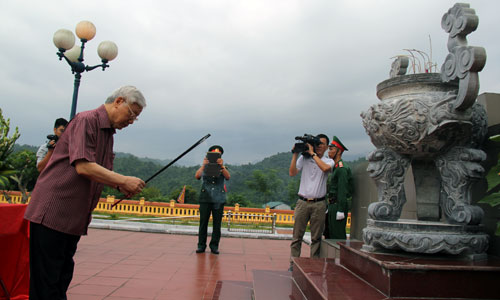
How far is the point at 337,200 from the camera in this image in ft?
14.0

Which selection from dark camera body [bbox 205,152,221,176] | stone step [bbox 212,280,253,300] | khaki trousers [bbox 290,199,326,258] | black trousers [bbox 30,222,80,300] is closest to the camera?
black trousers [bbox 30,222,80,300]

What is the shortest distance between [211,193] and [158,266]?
1376mm

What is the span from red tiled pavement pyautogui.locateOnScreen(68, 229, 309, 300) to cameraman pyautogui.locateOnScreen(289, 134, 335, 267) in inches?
27.2

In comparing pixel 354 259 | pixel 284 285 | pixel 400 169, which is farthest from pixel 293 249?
pixel 400 169

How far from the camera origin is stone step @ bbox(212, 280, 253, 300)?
2823 mm

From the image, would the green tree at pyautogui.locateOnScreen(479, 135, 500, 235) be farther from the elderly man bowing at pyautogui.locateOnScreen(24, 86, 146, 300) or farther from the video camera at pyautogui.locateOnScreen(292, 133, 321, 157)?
the video camera at pyautogui.locateOnScreen(292, 133, 321, 157)

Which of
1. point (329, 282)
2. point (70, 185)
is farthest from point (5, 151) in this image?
point (329, 282)

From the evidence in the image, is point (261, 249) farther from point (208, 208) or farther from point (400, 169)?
point (400, 169)

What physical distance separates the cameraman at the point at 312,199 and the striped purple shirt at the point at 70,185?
2.41 m

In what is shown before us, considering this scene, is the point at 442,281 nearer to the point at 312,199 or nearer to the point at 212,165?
the point at 312,199

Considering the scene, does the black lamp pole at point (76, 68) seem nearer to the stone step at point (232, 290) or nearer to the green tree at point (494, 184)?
the stone step at point (232, 290)

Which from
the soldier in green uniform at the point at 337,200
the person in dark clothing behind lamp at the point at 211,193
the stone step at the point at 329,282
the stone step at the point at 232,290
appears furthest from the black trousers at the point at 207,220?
the stone step at the point at 329,282

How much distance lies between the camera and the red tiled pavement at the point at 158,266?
9.68 feet

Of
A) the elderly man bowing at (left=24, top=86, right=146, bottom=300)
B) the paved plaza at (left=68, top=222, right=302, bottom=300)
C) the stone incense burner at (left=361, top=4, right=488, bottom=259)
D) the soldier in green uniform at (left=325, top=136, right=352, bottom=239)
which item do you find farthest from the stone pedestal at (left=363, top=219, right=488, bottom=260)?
the soldier in green uniform at (left=325, top=136, right=352, bottom=239)
